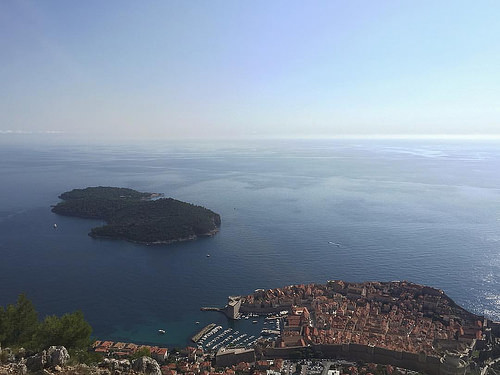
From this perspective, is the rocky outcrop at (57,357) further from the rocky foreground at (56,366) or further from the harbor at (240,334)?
the harbor at (240,334)

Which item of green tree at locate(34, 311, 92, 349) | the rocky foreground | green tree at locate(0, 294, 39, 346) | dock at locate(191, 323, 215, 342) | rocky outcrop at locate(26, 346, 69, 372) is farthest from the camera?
dock at locate(191, 323, 215, 342)

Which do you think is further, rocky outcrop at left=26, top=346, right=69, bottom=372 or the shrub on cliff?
the shrub on cliff

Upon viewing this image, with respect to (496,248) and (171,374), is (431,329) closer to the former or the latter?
(171,374)

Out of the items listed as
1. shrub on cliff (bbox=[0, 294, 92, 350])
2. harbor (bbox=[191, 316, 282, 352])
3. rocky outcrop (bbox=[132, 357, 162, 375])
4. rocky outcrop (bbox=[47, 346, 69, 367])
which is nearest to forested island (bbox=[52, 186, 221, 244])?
harbor (bbox=[191, 316, 282, 352])

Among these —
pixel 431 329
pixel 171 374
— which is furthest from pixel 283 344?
pixel 431 329

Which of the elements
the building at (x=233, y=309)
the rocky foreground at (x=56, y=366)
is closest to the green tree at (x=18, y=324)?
the rocky foreground at (x=56, y=366)

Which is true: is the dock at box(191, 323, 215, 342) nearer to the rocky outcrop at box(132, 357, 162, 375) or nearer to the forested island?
the rocky outcrop at box(132, 357, 162, 375)
